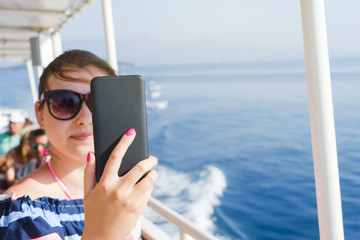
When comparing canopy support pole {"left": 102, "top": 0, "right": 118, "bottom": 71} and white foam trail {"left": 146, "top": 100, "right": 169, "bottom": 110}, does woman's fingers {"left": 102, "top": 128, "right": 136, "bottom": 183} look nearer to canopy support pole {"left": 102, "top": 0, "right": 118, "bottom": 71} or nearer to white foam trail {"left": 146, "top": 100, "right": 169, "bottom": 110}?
canopy support pole {"left": 102, "top": 0, "right": 118, "bottom": 71}

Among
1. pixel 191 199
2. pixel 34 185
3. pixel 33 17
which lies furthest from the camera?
pixel 191 199

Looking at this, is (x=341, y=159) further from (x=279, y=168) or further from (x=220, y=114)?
(x=220, y=114)

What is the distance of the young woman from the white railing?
439mm

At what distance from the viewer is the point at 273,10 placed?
49750 mm

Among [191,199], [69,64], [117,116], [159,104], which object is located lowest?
[191,199]

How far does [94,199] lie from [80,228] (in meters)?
0.36

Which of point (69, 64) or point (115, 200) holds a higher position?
point (69, 64)

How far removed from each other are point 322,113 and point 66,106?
82 cm

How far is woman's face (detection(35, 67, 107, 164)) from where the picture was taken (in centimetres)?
83

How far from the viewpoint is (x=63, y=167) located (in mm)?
909

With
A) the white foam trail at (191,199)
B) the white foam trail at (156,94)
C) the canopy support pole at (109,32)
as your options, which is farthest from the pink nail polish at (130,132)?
the white foam trail at (156,94)

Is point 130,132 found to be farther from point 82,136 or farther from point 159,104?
point 159,104

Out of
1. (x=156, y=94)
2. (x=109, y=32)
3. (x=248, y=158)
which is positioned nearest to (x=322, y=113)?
(x=109, y=32)

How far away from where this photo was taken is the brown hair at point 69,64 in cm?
88
